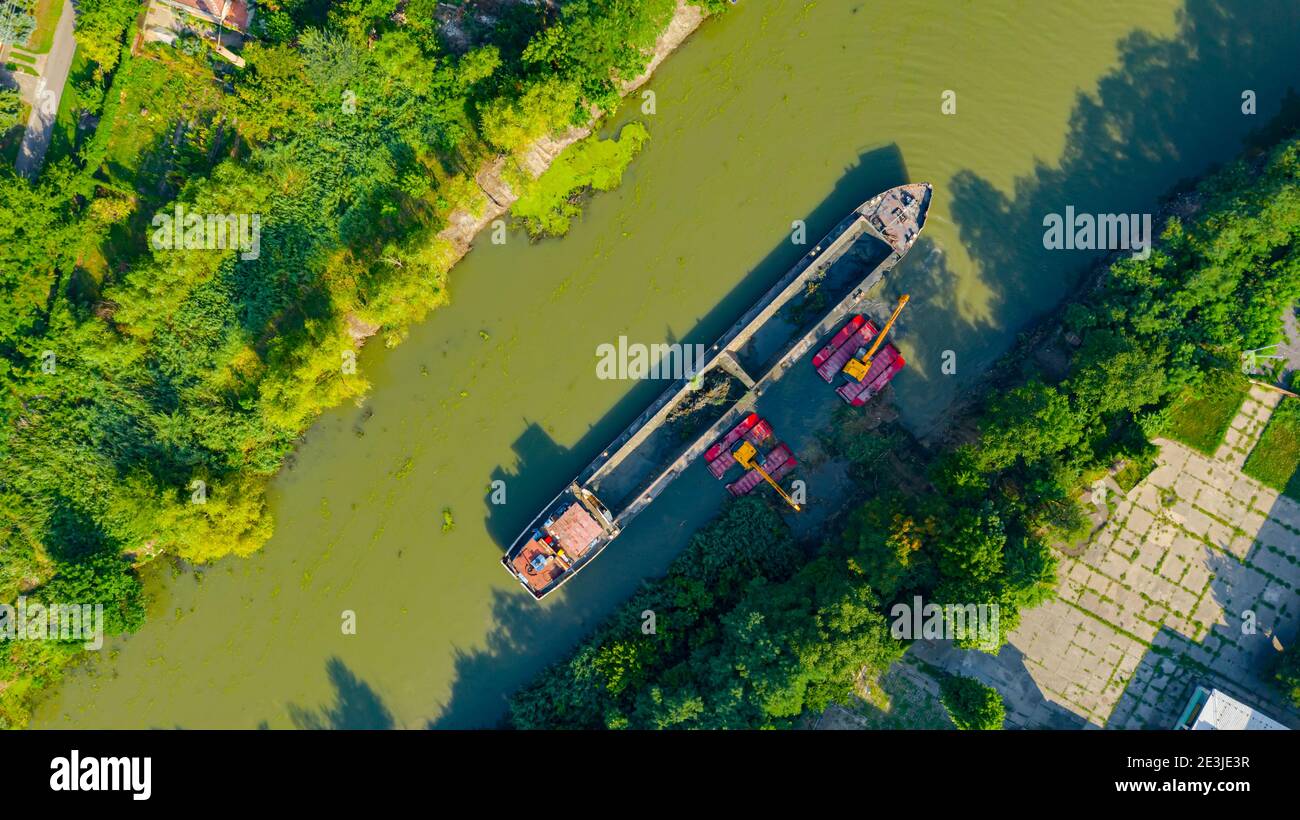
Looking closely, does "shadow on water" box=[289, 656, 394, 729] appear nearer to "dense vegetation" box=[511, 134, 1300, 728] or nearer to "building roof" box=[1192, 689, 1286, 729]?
"dense vegetation" box=[511, 134, 1300, 728]

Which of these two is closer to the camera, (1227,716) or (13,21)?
(1227,716)

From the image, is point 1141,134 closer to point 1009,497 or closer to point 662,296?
point 1009,497

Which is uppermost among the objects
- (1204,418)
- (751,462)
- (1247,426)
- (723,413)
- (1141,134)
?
(1141,134)

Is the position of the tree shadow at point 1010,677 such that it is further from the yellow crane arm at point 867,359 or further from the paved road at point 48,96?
the paved road at point 48,96

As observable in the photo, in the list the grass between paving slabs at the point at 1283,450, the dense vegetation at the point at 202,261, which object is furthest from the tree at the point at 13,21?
the grass between paving slabs at the point at 1283,450

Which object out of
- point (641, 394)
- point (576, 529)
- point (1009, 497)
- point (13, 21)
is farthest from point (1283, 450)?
point (13, 21)

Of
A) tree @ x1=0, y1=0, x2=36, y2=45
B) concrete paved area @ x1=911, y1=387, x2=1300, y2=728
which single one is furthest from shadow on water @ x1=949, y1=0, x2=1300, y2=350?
tree @ x1=0, y1=0, x2=36, y2=45

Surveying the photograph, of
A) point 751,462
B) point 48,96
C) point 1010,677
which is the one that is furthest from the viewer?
point 48,96
